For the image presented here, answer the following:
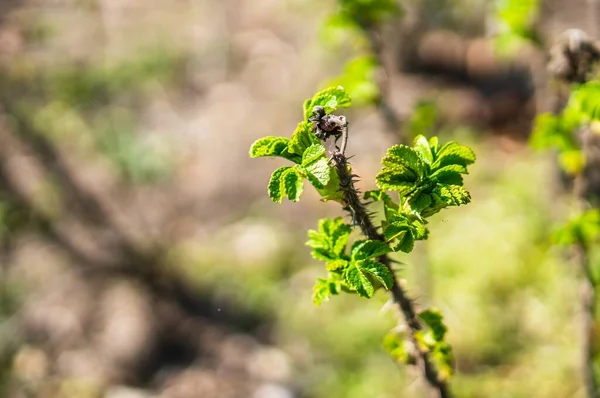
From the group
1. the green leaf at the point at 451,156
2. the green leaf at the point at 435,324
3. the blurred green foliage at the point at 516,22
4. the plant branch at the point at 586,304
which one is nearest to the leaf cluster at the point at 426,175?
the green leaf at the point at 451,156

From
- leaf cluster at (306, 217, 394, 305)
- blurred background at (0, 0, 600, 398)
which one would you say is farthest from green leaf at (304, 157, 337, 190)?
blurred background at (0, 0, 600, 398)

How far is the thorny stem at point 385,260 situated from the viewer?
4.33 feet

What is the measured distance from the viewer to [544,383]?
11.0 feet

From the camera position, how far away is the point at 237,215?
5473 millimetres

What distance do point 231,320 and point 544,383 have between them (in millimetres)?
2282

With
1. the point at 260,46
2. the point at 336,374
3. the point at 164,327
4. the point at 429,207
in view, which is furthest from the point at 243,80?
the point at 429,207

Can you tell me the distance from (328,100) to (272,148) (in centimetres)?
17

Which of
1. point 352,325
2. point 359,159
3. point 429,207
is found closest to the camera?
point 429,207

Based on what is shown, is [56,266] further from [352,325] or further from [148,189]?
[352,325]

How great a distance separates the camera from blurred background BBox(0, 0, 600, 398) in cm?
389

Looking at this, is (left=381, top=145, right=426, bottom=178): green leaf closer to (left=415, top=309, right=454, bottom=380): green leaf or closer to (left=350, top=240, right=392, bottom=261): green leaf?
(left=350, top=240, right=392, bottom=261): green leaf

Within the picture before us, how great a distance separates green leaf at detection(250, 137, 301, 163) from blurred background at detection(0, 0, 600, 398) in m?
1.39

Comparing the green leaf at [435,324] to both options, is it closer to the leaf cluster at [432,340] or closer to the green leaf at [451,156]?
the leaf cluster at [432,340]

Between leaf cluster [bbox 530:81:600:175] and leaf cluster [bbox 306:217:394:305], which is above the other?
leaf cluster [bbox 530:81:600:175]
